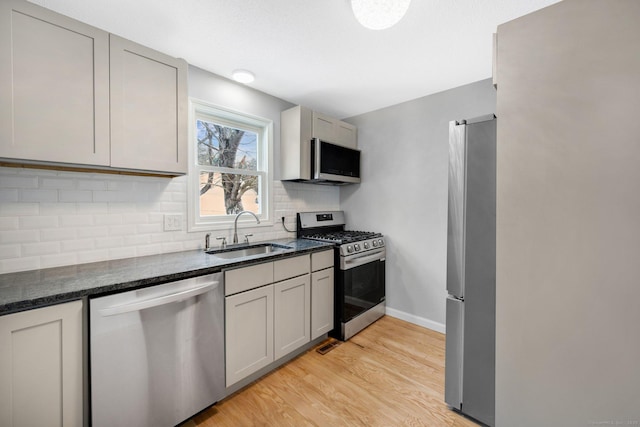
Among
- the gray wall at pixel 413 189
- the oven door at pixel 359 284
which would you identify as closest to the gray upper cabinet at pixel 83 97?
the oven door at pixel 359 284

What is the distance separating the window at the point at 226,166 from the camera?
2.31 metres

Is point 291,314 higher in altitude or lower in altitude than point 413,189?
lower

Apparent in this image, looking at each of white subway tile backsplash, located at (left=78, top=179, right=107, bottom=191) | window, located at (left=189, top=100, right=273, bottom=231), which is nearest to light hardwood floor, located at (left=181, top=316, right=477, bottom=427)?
window, located at (left=189, top=100, right=273, bottom=231)

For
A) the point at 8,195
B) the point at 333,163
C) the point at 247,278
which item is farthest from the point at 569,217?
the point at 8,195

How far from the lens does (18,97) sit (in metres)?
1.26

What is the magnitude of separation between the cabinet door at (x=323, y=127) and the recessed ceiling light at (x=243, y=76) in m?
0.78

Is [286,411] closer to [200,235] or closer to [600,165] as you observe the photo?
[200,235]

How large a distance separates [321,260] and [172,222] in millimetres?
1312

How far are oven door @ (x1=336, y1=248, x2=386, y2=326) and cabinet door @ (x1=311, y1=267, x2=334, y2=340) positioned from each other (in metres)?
0.10

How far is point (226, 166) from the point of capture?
262 cm

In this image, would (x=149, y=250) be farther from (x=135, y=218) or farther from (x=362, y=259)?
(x=362, y=259)

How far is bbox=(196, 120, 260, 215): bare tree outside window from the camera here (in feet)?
8.02

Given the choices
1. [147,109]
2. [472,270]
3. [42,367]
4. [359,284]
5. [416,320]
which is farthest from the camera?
[416,320]

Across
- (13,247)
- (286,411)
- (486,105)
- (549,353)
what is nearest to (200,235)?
(13,247)
